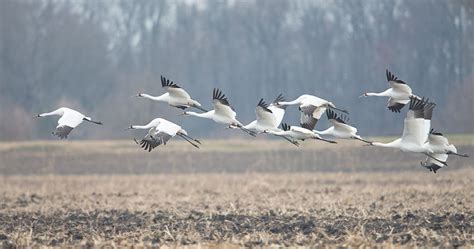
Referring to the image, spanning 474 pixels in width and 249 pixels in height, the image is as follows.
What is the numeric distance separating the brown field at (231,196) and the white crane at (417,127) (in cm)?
128

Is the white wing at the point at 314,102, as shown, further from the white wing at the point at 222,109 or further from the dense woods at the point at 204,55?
the dense woods at the point at 204,55

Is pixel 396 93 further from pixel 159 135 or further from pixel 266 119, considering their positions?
pixel 159 135

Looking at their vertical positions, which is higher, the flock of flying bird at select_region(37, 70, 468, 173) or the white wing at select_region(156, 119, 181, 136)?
the flock of flying bird at select_region(37, 70, 468, 173)

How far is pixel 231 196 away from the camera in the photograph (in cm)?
2572

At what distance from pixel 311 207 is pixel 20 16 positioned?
1912 inches

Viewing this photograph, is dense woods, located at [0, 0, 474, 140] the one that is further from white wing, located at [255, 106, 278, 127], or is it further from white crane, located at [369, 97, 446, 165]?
white crane, located at [369, 97, 446, 165]

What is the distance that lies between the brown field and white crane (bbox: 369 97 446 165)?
4.19 feet

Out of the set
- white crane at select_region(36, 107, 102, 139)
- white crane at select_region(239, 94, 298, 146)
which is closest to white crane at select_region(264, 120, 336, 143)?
white crane at select_region(239, 94, 298, 146)

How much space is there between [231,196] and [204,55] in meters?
44.1

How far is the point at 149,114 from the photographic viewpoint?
48094 mm

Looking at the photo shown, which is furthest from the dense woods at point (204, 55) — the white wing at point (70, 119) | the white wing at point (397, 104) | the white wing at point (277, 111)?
the white wing at point (70, 119)

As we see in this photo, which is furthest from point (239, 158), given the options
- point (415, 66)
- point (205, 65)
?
point (205, 65)

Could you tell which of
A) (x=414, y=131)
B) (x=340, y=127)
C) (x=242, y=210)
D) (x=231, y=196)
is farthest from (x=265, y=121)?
(x=231, y=196)

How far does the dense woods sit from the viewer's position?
45.8 m
